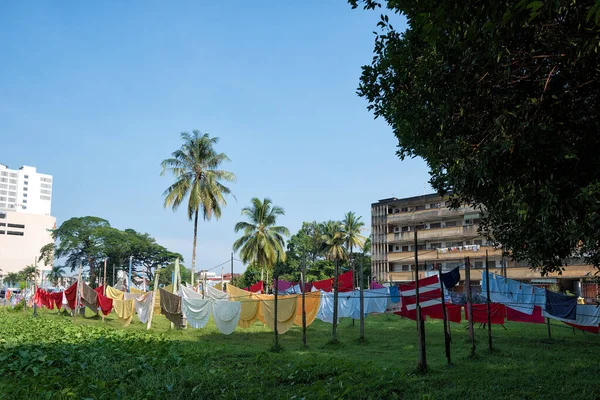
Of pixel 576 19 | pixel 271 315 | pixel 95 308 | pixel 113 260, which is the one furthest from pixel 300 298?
pixel 113 260

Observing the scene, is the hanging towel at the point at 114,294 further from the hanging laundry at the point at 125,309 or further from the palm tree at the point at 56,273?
the palm tree at the point at 56,273

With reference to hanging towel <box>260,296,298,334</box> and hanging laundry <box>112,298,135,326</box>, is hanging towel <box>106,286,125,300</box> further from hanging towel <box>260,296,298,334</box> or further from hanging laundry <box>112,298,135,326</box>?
hanging towel <box>260,296,298,334</box>

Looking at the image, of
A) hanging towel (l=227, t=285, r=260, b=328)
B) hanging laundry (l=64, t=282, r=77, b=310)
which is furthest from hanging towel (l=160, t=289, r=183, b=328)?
hanging laundry (l=64, t=282, r=77, b=310)

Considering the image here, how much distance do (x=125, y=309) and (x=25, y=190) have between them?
110765 millimetres

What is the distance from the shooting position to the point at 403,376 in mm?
8500

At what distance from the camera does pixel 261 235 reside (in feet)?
114

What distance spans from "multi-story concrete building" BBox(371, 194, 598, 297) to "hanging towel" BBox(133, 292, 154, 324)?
76.0ft

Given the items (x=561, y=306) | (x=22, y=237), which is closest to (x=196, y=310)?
(x=561, y=306)

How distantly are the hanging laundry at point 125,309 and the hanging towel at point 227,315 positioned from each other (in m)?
6.56

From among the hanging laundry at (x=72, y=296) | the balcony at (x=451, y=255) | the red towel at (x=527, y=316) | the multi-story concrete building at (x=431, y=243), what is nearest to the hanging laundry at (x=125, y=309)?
the hanging laundry at (x=72, y=296)

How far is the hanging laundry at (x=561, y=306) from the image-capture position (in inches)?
582

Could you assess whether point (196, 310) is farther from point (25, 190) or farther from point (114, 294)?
point (25, 190)

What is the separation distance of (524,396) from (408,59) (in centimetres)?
538

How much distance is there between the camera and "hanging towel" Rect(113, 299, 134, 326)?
2241 cm
